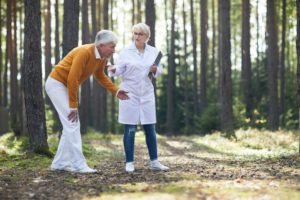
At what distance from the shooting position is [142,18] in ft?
127

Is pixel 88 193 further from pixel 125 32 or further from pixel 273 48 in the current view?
pixel 125 32

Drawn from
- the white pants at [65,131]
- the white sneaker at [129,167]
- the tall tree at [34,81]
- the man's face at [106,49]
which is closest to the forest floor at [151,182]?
Result: the white sneaker at [129,167]

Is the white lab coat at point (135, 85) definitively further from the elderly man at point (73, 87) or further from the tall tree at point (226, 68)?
the tall tree at point (226, 68)

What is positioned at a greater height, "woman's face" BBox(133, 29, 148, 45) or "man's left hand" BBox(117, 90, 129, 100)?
"woman's face" BBox(133, 29, 148, 45)

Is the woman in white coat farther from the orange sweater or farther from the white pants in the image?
the white pants

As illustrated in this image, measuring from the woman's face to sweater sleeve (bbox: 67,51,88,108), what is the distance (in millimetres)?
912

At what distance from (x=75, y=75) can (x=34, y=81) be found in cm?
262

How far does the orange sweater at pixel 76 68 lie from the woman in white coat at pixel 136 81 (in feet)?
1.26

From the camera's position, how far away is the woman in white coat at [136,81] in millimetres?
7789

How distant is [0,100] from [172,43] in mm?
12784

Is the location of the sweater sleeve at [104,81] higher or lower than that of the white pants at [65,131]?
higher

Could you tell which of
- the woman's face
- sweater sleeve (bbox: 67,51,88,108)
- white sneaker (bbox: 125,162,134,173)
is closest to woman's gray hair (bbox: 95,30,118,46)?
sweater sleeve (bbox: 67,51,88,108)

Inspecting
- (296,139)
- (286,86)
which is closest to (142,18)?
(286,86)

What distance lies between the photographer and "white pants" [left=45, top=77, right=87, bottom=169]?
743 cm
